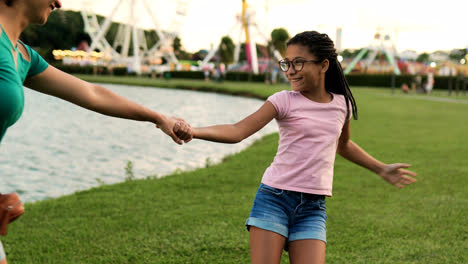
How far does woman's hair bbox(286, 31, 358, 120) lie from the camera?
2939mm

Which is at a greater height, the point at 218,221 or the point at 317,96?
the point at 317,96

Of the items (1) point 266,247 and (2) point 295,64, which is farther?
(2) point 295,64

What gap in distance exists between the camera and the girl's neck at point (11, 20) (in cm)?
194

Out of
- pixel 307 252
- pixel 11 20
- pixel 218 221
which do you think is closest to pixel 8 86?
pixel 11 20

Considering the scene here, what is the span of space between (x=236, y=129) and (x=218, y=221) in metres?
2.64

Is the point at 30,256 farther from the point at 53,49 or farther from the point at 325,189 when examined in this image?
the point at 53,49

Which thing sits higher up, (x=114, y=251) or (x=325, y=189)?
(x=325, y=189)

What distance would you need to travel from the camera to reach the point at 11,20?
1.96m

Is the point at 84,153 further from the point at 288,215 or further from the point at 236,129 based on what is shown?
the point at 288,215

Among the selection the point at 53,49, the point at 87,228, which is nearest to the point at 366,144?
the point at 87,228

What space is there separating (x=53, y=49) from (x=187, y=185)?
116m

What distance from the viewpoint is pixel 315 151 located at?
9.38ft

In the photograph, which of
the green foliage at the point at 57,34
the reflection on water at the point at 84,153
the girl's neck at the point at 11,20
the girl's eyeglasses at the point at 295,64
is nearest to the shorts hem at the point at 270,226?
the girl's eyeglasses at the point at 295,64

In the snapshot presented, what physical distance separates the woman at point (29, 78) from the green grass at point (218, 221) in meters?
2.08
